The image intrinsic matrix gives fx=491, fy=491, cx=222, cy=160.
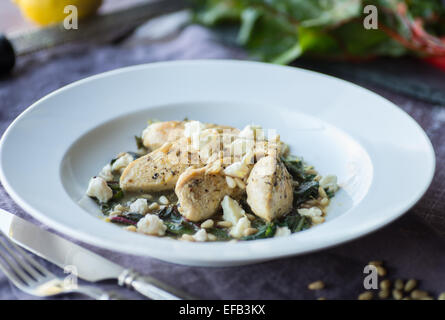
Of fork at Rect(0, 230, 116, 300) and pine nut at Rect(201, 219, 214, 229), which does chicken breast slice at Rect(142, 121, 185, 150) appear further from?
fork at Rect(0, 230, 116, 300)

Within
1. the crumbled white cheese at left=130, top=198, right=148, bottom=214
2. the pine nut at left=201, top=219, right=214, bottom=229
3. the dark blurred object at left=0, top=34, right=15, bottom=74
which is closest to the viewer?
the pine nut at left=201, top=219, right=214, bottom=229

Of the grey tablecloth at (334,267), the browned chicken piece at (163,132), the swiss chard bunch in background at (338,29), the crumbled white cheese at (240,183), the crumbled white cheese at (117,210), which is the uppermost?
the swiss chard bunch in background at (338,29)

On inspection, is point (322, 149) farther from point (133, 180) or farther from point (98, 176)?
point (98, 176)

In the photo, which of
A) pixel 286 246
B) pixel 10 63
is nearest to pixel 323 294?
pixel 286 246

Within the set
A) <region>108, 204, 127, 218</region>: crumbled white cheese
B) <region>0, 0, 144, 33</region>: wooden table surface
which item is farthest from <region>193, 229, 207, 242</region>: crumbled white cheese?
<region>0, 0, 144, 33</region>: wooden table surface

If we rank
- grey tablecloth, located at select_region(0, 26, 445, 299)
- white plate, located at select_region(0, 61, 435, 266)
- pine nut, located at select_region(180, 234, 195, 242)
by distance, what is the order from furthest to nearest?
pine nut, located at select_region(180, 234, 195, 242), grey tablecloth, located at select_region(0, 26, 445, 299), white plate, located at select_region(0, 61, 435, 266)

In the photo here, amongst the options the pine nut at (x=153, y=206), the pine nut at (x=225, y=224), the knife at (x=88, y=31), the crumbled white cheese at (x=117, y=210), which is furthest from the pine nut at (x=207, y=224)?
the knife at (x=88, y=31)

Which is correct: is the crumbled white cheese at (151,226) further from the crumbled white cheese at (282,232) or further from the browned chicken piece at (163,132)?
the browned chicken piece at (163,132)
